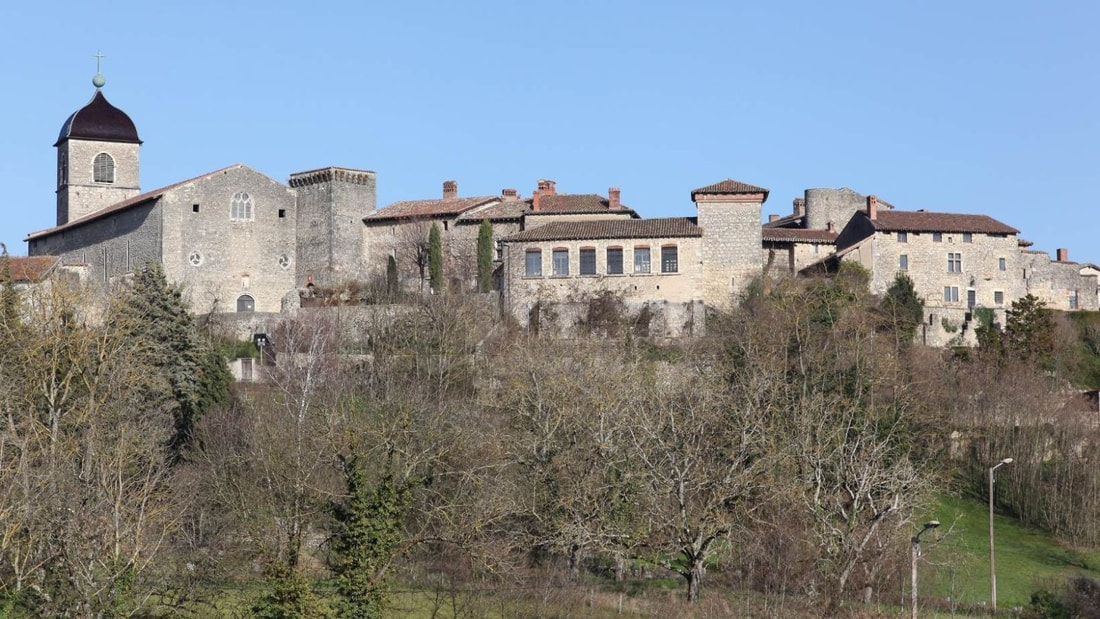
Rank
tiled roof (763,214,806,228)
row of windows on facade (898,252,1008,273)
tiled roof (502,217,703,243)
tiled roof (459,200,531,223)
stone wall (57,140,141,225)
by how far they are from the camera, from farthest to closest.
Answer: tiled roof (763,214,806,228) → stone wall (57,140,141,225) → tiled roof (459,200,531,223) → row of windows on facade (898,252,1008,273) → tiled roof (502,217,703,243)

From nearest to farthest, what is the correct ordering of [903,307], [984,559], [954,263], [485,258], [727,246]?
[984,559] < [903,307] < [727,246] < [485,258] < [954,263]

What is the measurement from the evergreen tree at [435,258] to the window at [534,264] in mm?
4282

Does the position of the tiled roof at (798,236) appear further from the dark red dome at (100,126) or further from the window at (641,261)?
the dark red dome at (100,126)

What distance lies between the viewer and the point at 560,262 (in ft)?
212

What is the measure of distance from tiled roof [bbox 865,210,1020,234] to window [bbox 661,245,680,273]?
29.8 feet

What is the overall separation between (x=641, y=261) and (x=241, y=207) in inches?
688

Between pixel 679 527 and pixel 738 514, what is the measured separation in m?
2.87

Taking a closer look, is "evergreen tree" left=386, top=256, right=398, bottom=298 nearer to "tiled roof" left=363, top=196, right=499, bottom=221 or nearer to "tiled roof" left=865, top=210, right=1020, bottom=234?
"tiled roof" left=363, top=196, right=499, bottom=221

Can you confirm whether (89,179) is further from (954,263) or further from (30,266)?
(954,263)

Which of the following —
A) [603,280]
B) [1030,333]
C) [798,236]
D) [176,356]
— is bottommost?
[176,356]

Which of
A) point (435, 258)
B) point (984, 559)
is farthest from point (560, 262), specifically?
point (984, 559)

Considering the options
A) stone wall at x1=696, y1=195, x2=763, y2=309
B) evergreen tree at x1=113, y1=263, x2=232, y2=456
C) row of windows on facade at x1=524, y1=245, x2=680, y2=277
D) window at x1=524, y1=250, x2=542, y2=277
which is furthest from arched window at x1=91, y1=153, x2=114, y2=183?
stone wall at x1=696, y1=195, x2=763, y2=309

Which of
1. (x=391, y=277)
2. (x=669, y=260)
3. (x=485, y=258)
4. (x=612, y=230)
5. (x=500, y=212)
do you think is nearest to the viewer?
(x=669, y=260)

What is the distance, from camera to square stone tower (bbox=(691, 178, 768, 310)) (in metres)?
64.8
